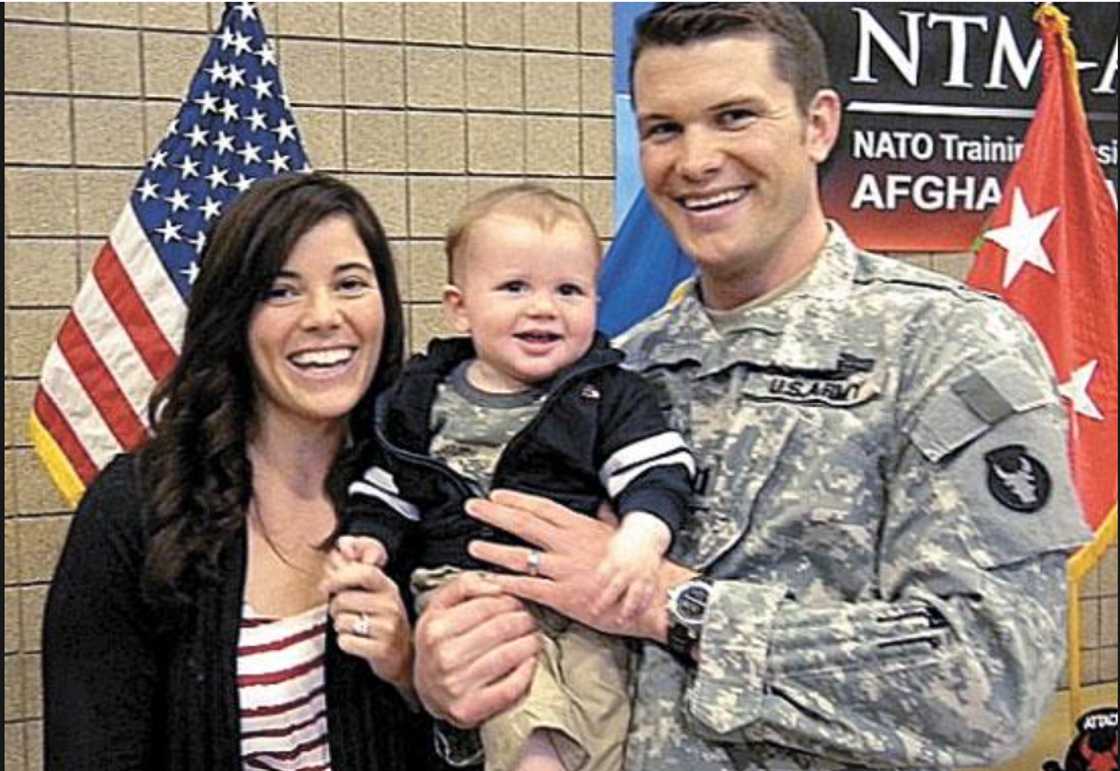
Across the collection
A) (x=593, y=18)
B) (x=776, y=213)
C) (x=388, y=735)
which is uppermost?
(x=593, y=18)

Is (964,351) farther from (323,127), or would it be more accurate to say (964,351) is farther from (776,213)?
(323,127)

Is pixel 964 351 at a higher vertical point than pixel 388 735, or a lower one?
higher

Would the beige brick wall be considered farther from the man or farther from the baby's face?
the man

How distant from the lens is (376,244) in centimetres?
195

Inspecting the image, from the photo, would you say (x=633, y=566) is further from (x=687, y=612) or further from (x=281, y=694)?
(x=281, y=694)

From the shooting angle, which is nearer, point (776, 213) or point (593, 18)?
point (776, 213)

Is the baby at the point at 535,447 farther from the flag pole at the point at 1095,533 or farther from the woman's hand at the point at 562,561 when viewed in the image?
the flag pole at the point at 1095,533

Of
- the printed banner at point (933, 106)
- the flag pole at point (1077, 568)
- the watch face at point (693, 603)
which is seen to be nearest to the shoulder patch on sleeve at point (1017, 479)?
the watch face at point (693, 603)

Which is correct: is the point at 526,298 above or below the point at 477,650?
above

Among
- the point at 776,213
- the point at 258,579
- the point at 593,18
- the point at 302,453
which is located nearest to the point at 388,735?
the point at 258,579

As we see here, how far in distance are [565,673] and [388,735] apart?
33cm

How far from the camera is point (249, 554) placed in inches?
74.6

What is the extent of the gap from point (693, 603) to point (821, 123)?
55 centimetres

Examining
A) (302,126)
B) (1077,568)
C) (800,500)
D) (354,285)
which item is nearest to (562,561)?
(800,500)
